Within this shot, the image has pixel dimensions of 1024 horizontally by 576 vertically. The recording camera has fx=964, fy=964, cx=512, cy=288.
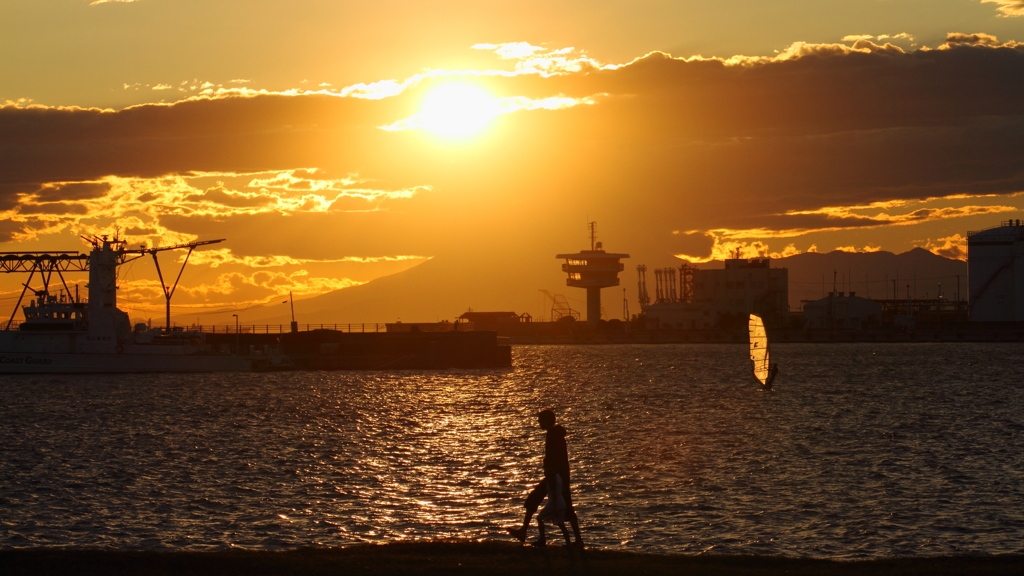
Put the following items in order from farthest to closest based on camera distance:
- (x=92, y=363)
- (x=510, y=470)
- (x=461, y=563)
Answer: (x=92, y=363) < (x=510, y=470) < (x=461, y=563)

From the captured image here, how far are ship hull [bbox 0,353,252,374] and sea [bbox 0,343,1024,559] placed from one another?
92.8 ft

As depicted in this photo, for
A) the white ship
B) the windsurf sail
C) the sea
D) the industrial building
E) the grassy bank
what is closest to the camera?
the grassy bank

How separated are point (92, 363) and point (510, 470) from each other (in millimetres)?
82452

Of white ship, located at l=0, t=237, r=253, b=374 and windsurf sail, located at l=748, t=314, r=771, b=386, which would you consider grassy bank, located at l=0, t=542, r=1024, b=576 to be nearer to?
windsurf sail, located at l=748, t=314, r=771, b=386

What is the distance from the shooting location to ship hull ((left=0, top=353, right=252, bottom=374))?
4035 inches

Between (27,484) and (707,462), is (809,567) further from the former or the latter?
(27,484)

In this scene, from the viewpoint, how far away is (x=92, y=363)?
10250 cm

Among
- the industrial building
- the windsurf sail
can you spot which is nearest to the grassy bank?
the windsurf sail

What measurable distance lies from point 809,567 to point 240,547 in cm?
1200

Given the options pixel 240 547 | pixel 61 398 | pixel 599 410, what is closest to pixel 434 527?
pixel 240 547

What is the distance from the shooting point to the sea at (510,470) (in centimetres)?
2270

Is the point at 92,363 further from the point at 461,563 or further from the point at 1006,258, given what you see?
the point at 1006,258

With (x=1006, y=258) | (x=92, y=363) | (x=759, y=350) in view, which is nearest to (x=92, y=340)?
(x=92, y=363)

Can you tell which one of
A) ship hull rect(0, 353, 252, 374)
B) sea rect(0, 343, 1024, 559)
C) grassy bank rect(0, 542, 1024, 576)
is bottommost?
sea rect(0, 343, 1024, 559)
